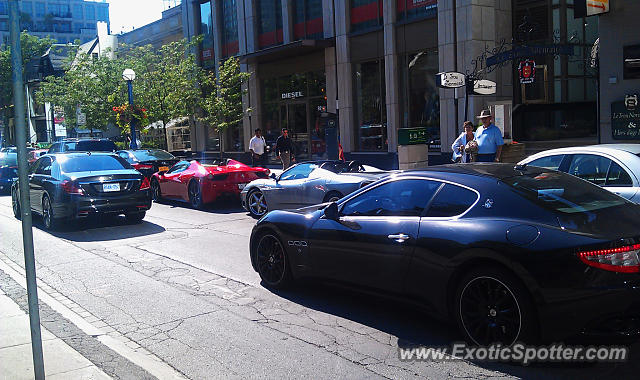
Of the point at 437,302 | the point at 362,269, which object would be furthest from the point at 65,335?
the point at 437,302

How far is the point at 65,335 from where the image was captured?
5766 millimetres

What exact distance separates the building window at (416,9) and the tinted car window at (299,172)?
980 cm

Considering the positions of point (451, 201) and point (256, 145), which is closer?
point (451, 201)

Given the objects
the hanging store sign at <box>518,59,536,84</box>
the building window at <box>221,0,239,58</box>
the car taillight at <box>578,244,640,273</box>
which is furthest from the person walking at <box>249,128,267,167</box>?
the car taillight at <box>578,244,640,273</box>

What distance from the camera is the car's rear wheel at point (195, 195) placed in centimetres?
1488

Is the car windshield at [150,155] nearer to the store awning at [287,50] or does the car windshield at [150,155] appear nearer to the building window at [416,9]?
the store awning at [287,50]

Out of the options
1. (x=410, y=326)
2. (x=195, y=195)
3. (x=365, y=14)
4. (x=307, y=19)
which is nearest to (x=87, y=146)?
(x=195, y=195)

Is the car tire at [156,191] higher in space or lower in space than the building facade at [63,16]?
lower

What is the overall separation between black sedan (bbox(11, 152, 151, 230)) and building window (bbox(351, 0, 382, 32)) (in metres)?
12.5

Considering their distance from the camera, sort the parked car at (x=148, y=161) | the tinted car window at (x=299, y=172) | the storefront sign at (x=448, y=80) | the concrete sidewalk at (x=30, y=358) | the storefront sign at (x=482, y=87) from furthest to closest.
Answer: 1. the parked car at (x=148, y=161)
2. the storefront sign at (x=482, y=87)
3. the storefront sign at (x=448, y=80)
4. the tinted car window at (x=299, y=172)
5. the concrete sidewalk at (x=30, y=358)

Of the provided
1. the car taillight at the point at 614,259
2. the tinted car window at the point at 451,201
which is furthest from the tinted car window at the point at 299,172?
the car taillight at the point at 614,259

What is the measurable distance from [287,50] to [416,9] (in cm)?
643

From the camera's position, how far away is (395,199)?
5715mm

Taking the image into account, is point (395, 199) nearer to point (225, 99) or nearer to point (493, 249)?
point (493, 249)
